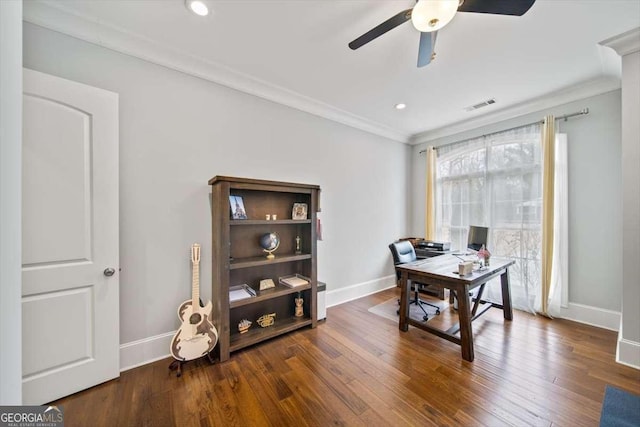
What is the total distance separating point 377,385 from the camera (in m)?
1.85

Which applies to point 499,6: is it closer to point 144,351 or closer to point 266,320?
point 266,320

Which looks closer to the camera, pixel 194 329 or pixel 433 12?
pixel 433 12

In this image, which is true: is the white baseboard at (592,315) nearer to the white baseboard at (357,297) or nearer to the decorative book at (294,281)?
the white baseboard at (357,297)

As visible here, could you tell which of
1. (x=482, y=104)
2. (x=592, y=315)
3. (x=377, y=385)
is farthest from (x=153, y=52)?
(x=592, y=315)

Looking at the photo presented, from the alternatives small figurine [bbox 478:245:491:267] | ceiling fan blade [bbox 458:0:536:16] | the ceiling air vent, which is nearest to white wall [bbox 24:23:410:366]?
small figurine [bbox 478:245:491:267]

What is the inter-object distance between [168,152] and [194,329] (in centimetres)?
161

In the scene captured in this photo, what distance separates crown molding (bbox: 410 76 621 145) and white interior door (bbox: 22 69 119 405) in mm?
4446

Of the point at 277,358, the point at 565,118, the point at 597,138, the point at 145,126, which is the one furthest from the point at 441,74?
the point at 277,358

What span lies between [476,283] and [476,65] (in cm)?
217

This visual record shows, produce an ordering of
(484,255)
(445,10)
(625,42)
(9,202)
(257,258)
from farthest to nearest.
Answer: (484,255) → (257,258) → (625,42) → (445,10) → (9,202)

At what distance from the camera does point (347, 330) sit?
272 cm

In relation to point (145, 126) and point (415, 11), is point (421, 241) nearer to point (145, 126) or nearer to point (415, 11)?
point (415, 11)

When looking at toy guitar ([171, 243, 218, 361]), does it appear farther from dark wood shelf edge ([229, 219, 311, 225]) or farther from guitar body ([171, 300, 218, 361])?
dark wood shelf edge ([229, 219, 311, 225])

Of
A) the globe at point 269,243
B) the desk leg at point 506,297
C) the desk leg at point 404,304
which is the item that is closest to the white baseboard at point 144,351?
the globe at point 269,243
